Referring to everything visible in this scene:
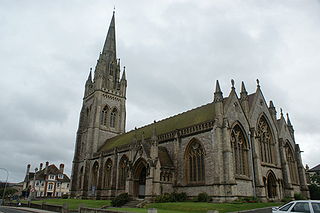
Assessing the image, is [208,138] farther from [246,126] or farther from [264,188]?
[264,188]

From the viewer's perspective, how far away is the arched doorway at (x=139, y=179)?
34.8 m

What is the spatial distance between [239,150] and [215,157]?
492cm

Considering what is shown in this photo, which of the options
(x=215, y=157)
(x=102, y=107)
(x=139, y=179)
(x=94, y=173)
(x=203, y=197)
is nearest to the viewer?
(x=203, y=197)

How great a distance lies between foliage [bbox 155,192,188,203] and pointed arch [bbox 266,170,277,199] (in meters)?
11.8

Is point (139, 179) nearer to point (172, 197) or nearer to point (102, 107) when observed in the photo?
point (172, 197)

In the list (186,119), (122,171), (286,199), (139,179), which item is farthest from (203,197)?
(122,171)

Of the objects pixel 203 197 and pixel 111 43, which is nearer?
pixel 203 197

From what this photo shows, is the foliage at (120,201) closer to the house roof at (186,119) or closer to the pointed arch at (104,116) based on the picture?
the house roof at (186,119)

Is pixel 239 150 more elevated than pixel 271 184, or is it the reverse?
pixel 239 150

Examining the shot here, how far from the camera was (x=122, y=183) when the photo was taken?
40.8 metres

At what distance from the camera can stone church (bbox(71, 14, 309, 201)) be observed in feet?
95.7

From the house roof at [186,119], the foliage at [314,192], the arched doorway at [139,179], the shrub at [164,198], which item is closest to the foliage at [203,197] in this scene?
the shrub at [164,198]

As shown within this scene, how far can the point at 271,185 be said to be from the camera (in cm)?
3466

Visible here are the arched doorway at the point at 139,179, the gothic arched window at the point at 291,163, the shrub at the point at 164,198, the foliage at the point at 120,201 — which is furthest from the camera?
the gothic arched window at the point at 291,163
